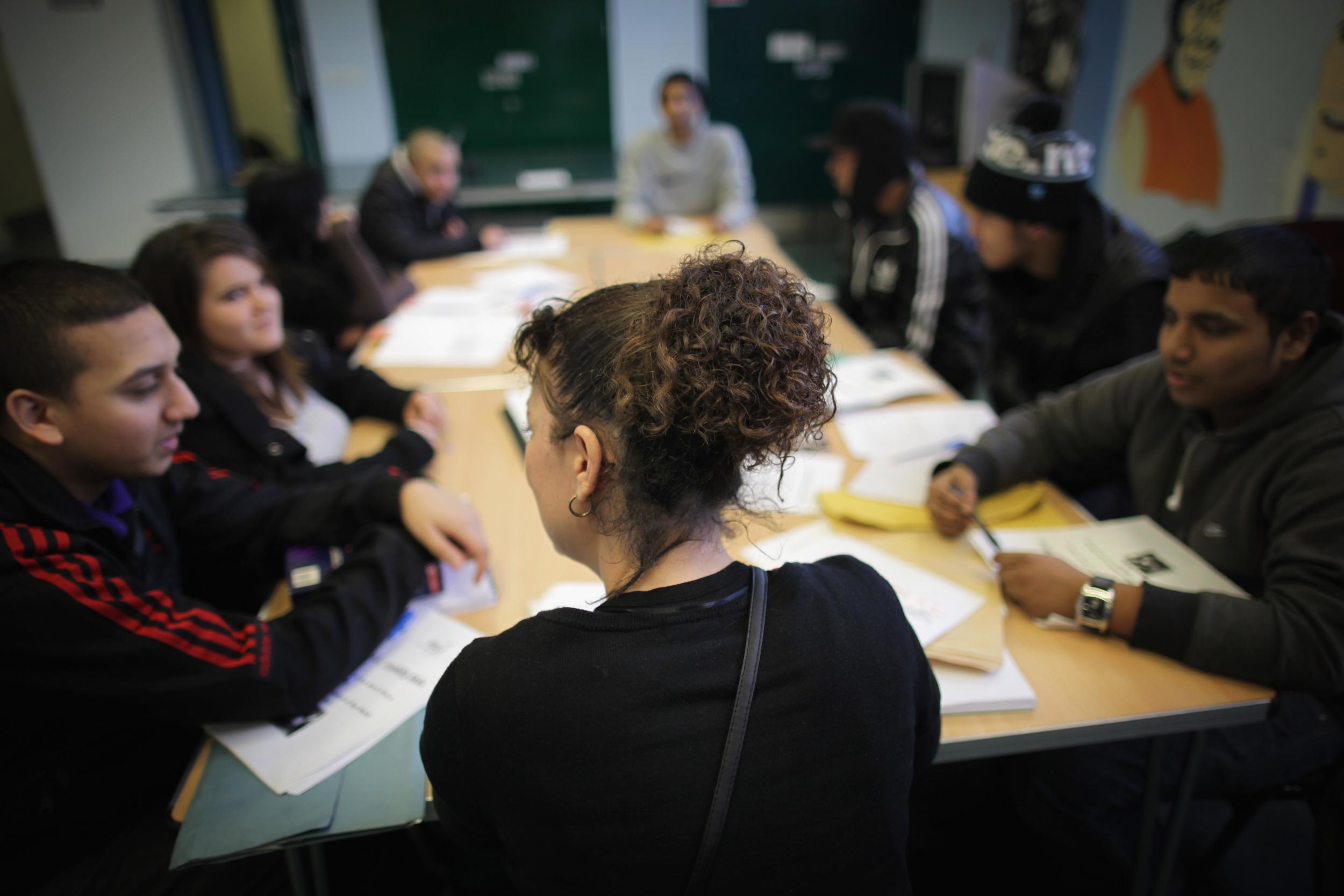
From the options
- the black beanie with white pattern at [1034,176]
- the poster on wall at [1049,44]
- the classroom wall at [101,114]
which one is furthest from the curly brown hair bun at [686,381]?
the classroom wall at [101,114]

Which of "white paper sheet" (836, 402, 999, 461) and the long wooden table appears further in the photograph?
"white paper sheet" (836, 402, 999, 461)

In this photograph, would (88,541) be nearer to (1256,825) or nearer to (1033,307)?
(1033,307)

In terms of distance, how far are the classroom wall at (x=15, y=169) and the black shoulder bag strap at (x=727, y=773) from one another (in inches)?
292

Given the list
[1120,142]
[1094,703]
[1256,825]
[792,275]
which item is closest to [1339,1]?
[1120,142]

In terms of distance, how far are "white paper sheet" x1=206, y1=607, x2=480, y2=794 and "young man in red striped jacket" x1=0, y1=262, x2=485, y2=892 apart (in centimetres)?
3

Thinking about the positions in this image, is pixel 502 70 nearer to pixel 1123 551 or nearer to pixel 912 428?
pixel 912 428

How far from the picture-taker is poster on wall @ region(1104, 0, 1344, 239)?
254cm

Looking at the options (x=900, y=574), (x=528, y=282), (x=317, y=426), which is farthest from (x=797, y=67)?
(x=900, y=574)

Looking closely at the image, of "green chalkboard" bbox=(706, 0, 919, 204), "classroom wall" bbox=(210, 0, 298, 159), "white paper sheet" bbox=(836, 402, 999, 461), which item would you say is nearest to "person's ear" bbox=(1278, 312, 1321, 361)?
"white paper sheet" bbox=(836, 402, 999, 461)

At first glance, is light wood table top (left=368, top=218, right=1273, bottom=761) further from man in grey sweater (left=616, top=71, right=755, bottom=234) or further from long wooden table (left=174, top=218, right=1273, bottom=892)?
man in grey sweater (left=616, top=71, right=755, bottom=234)

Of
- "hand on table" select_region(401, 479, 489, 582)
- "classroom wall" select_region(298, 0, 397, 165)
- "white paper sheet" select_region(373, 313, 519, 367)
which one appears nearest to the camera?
"hand on table" select_region(401, 479, 489, 582)

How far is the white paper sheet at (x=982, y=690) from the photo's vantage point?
106 cm

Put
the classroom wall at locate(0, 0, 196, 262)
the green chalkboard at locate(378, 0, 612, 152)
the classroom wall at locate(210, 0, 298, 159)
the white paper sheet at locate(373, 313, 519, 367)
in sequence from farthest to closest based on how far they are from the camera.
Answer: the classroom wall at locate(210, 0, 298, 159)
the green chalkboard at locate(378, 0, 612, 152)
the classroom wall at locate(0, 0, 196, 262)
the white paper sheet at locate(373, 313, 519, 367)

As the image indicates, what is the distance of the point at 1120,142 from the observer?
3656 millimetres
